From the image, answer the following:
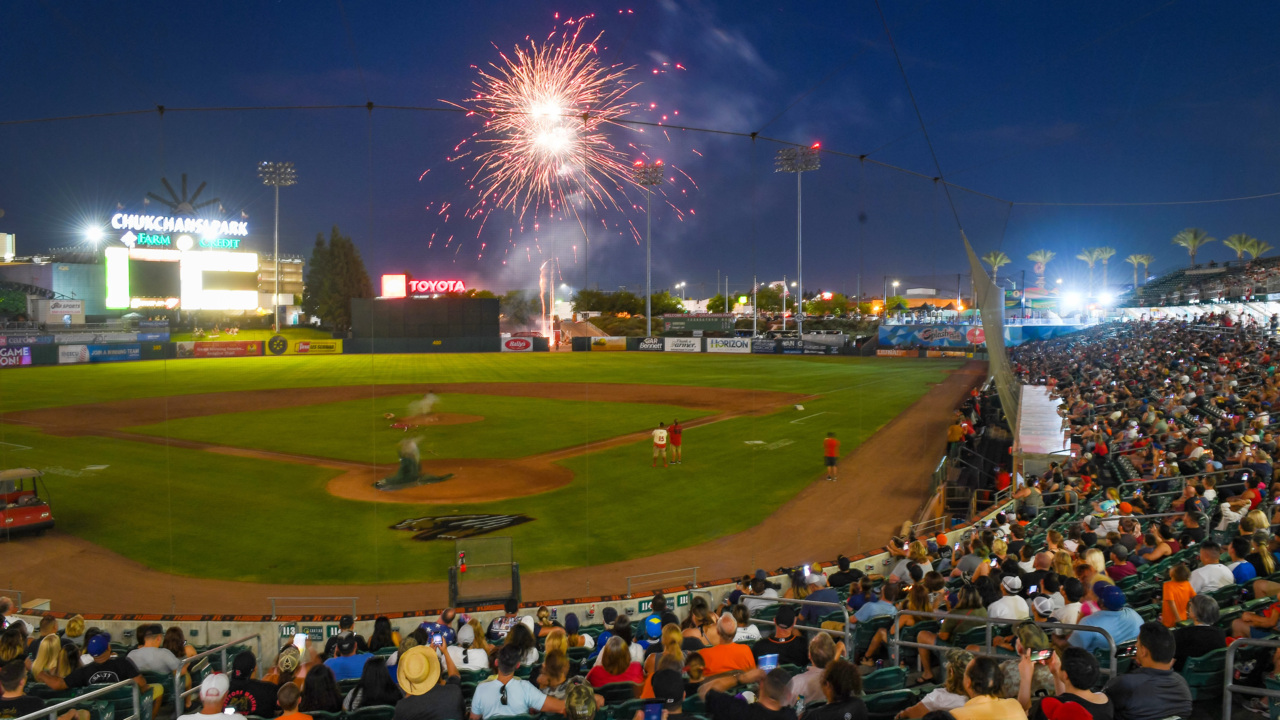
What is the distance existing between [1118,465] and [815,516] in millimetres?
6466

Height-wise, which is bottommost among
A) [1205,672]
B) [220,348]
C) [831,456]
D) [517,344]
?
[831,456]

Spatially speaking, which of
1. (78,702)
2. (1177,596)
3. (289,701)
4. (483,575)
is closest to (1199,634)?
(1177,596)

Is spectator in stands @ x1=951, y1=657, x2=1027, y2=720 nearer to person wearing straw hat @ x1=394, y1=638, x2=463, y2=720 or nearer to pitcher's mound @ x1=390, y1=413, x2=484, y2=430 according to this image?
person wearing straw hat @ x1=394, y1=638, x2=463, y2=720

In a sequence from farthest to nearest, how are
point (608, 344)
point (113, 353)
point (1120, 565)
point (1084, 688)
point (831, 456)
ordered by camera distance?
point (608, 344)
point (113, 353)
point (831, 456)
point (1120, 565)
point (1084, 688)

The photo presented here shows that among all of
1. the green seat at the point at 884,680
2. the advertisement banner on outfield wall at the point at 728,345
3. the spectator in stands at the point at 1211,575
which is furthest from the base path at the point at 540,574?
the advertisement banner on outfield wall at the point at 728,345

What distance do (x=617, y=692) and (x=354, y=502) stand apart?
568 inches

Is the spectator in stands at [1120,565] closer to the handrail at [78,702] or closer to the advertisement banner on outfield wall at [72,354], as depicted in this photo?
the handrail at [78,702]

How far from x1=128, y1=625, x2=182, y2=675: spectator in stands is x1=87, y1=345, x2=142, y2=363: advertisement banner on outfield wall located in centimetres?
6506

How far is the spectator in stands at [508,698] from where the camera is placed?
5.48 meters

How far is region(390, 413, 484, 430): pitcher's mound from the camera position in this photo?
30.3m

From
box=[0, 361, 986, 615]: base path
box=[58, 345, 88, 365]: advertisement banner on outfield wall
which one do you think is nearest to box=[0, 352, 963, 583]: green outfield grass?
box=[0, 361, 986, 615]: base path

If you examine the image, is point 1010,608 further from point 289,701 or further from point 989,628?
point 289,701

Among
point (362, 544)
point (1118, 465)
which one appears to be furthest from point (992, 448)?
point (362, 544)

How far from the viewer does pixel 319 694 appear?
582 cm
